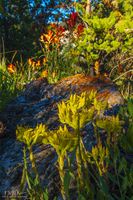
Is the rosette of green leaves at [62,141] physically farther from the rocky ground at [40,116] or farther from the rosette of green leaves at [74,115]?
the rocky ground at [40,116]

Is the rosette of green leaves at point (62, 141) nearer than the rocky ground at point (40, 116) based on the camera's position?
Yes

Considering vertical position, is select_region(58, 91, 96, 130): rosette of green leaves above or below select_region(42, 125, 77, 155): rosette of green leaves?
above

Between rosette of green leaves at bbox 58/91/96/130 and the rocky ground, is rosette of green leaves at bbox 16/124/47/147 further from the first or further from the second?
the rocky ground

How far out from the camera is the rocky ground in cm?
182

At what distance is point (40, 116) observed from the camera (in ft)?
7.99

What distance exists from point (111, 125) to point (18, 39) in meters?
16.5

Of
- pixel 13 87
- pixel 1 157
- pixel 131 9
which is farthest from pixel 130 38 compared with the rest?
pixel 1 157

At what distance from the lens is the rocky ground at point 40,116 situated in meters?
1.82

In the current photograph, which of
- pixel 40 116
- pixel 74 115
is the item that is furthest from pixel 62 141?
pixel 40 116

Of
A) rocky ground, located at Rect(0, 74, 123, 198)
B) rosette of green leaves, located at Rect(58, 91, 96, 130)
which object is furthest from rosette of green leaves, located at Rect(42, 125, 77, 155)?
rocky ground, located at Rect(0, 74, 123, 198)

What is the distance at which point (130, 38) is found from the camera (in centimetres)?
708

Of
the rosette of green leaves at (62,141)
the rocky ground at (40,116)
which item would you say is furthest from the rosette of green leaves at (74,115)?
the rocky ground at (40,116)

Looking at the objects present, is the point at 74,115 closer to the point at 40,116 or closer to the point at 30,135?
the point at 30,135

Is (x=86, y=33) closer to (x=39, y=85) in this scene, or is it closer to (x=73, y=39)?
(x=73, y=39)
